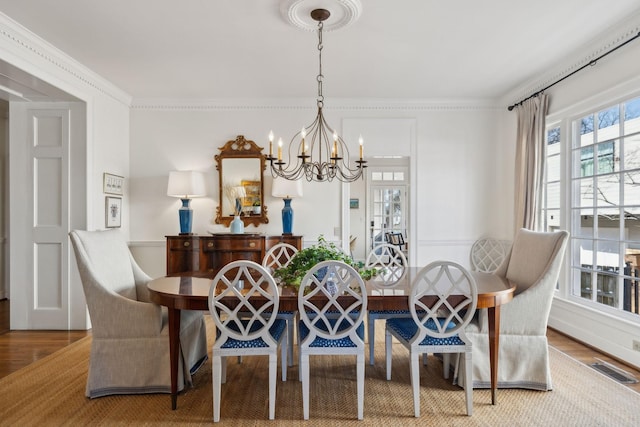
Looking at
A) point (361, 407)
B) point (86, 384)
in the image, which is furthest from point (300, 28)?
point (86, 384)

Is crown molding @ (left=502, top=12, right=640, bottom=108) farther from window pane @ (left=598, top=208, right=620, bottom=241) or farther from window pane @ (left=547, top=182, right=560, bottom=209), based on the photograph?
window pane @ (left=598, top=208, right=620, bottom=241)

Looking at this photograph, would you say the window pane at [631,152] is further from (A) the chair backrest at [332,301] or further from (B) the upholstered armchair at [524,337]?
(A) the chair backrest at [332,301]

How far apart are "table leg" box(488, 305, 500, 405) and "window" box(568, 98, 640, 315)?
1.59 metres

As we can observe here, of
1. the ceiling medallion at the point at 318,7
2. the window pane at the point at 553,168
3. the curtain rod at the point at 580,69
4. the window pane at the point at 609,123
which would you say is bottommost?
the window pane at the point at 553,168

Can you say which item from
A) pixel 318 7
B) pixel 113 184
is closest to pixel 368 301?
pixel 318 7

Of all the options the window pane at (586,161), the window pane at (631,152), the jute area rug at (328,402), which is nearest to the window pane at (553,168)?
the window pane at (586,161)

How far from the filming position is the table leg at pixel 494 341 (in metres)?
2.43

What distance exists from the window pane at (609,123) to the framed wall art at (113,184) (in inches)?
197

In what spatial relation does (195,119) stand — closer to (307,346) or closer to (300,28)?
(300,28)

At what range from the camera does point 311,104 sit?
16.3 feet

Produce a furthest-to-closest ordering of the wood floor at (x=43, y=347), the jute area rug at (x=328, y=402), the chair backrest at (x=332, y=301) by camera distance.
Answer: the wood floor at (x=43, y=347) < the jute area rug at (x=328, y=402) < the chair backrest at (x=332, y=301)

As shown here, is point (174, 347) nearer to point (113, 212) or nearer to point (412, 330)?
point (412, 330)

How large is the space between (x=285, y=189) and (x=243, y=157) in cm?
76

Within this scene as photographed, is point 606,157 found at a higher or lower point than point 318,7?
lower
